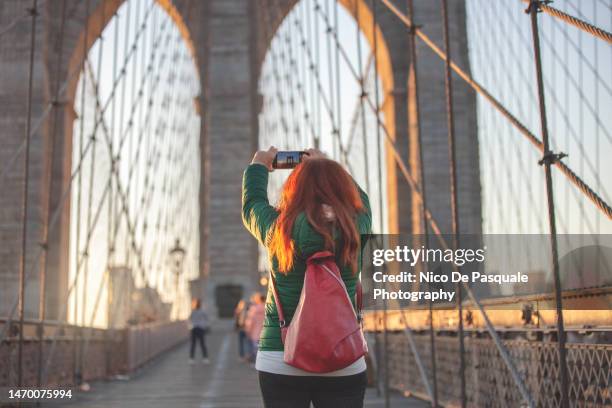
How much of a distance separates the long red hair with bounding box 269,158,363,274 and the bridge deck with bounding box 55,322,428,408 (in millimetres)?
4087

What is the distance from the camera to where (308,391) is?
1.85 m

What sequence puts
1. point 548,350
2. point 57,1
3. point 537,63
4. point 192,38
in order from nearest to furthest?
point 537,63, point 548,350, point 57,1, point 192,38

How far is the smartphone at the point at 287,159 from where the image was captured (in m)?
2.14

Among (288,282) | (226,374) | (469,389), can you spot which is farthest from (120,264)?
(288,282)

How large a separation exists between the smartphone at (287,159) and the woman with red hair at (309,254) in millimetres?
211

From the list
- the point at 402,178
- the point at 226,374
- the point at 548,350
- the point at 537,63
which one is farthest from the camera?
the point at 402,178

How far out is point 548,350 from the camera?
12.5 ft

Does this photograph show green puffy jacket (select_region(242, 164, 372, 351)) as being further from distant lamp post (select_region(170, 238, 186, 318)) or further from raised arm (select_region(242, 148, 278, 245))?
distant lamp post (select_region(170, 238, 186, 318))

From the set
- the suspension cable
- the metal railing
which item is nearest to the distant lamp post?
the metal railing

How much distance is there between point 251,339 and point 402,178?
6.46 m

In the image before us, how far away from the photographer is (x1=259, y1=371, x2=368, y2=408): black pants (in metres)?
1.84

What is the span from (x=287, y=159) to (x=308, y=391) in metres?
0.56

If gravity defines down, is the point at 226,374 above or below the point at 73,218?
below

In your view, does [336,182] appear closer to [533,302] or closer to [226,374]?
[533,302]
